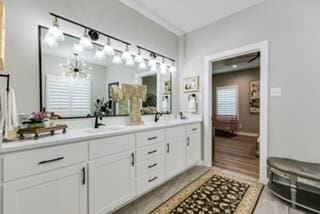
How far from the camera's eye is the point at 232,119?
631 cm

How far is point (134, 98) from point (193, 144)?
1.35m

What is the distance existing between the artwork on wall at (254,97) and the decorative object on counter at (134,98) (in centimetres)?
539

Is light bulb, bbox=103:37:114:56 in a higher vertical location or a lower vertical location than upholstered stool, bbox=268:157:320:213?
higher

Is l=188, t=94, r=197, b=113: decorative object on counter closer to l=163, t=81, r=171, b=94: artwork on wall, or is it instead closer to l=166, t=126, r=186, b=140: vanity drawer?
A: l=163, t=81, r=171, b=94: artwork on wall

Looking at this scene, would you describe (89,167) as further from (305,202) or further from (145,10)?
(145,10)

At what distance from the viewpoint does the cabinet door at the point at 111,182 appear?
4.75 ft

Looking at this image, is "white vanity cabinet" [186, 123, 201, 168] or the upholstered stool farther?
"white vanity cabinet" [186, 123, 201, 168]

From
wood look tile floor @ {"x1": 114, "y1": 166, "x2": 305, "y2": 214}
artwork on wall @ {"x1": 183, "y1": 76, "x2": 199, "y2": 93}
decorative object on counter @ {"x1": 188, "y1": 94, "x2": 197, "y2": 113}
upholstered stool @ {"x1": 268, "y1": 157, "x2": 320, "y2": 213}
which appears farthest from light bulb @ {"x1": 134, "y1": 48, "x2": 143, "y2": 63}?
upholstered stool @ {"x1": 268, "y1": 157, "x2": 320, "y2": 213}

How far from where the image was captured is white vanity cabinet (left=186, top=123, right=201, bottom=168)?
2701mm

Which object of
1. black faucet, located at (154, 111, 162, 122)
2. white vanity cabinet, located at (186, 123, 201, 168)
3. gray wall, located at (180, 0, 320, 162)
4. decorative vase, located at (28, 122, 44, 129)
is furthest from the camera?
black faucet, located at (154, 111, 162, 122)

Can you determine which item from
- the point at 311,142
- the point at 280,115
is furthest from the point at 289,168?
the point at 280,115

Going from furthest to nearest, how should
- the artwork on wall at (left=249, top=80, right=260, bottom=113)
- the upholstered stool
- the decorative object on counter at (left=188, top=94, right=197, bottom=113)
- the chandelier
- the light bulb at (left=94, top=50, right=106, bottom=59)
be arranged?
the artwork on wall at (left=249, top=80, right=260, bottom=113), the decorative object on counter at (left=188, top=94, right=197, bottom=113), the light bulb at (left=94, top=50, right=106, bottom=59), the chandelier, the upholstered stool

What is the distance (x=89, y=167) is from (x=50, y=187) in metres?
0.30

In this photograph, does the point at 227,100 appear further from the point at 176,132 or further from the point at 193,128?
the point at 176,132
